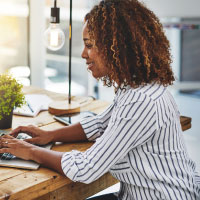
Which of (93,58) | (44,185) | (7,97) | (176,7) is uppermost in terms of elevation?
(176,7)

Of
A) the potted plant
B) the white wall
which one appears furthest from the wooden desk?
the white wall

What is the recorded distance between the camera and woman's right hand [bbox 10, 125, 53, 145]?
4.18 feet

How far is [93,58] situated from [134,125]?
0.99 feet

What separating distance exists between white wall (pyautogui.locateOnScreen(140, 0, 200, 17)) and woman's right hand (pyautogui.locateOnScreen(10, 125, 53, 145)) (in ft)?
9.35

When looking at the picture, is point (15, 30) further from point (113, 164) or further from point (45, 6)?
point (113, 164)

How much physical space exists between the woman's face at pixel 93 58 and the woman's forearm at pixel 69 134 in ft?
0.92

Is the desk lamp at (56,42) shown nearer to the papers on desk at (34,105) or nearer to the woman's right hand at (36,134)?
the papers on desk at (34,105)

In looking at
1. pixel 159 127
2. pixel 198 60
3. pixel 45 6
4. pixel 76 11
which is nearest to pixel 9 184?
pixel 159 127

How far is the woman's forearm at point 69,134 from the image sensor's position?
51.9 inches

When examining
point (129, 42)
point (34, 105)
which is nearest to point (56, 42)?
point (34, 105)

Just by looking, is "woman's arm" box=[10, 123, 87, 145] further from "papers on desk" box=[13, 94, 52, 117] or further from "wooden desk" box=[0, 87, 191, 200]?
"papers on desk" box=[13, 94, 52, 117]

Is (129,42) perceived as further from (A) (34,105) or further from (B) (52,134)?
(A) (34,105)

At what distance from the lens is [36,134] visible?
4.30 feet

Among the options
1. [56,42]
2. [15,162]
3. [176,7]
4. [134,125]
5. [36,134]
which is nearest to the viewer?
[134,125]
